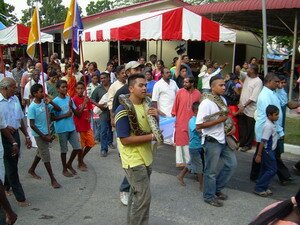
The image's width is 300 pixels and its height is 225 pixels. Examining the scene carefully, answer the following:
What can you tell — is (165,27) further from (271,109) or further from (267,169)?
(267,169)

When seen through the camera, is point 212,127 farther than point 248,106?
No

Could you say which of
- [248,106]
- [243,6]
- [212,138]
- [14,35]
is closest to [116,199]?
[212,138]

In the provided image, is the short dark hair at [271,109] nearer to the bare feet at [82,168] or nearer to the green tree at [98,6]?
the bare feet at [82,168]

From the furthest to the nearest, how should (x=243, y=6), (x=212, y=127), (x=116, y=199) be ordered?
1. (x=243, y=6)
2. (x=116, y=199)
3. (x=212, y=127)

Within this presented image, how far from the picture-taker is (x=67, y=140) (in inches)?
247

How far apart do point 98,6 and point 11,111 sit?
71.9 m

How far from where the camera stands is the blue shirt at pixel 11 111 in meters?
4.92

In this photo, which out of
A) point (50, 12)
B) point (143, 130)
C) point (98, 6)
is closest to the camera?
point (143, 130)

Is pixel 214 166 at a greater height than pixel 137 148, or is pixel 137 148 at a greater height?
pixel 137 148

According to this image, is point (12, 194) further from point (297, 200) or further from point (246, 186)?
point (297, 200)

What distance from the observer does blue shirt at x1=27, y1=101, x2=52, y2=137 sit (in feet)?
18.5

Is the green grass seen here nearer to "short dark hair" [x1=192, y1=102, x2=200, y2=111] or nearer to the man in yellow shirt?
"short dark hair" [x1=192, y1=102, x2=200, y2=111]

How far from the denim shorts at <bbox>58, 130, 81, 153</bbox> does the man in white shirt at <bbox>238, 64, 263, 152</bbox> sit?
11.2ft

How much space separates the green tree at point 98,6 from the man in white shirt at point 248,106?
66940mm
